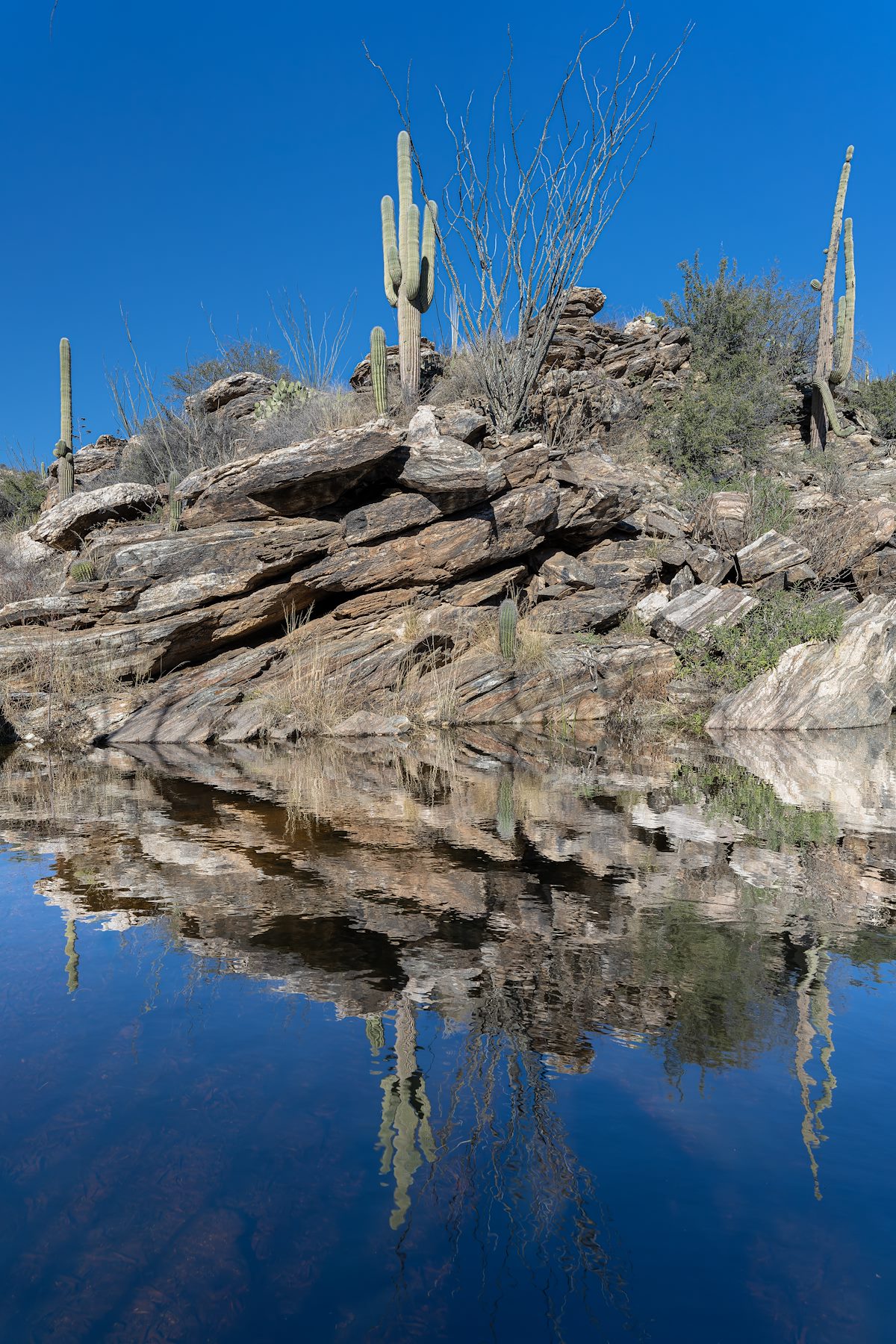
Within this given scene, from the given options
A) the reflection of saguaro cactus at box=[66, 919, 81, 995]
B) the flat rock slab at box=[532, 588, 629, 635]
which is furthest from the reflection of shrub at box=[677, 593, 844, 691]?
the reflection of saguaro cactus at box=[66, 919, 81, 995]

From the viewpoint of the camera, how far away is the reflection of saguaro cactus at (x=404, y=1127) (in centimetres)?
187

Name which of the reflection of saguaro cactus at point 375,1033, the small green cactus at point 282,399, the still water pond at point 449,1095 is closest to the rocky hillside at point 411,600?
the small green cactus at point 282,399

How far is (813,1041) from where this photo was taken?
253 centimetres

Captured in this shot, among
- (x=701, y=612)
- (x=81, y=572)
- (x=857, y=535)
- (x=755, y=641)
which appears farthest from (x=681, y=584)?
(x=81, y=572)

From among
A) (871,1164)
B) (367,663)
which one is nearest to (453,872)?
(871,1164)

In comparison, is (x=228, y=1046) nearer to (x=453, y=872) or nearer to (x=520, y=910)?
(x=520, y=910)

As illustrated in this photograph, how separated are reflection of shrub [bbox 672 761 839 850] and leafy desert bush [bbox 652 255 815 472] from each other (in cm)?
1179

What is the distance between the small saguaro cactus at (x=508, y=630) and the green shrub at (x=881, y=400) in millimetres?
13341

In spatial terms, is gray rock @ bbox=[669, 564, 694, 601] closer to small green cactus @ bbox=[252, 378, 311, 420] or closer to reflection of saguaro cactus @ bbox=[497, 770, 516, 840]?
reflection of saguaro cactus @ bbox=[497, 770, 516, 840]

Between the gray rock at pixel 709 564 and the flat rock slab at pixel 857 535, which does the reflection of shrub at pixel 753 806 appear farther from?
the flat rock slab at pixel 857 535

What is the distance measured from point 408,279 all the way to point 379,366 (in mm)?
1745

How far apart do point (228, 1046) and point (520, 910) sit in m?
1.58

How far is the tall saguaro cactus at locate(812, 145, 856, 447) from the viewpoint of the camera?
19734 millimetres

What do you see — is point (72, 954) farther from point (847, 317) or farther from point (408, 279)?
point (847, 317)
